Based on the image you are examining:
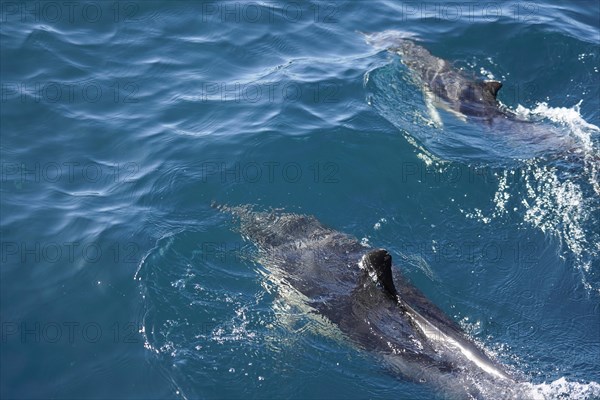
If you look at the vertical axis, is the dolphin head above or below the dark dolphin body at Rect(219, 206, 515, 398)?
above

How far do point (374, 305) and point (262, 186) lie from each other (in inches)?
137

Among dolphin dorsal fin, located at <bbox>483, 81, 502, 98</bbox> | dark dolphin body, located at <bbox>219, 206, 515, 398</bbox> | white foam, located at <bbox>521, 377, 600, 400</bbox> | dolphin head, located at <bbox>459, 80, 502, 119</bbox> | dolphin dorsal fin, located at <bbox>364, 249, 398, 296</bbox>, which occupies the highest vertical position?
dolphin dorsal fin, located at <bbox>483, 81, 502, 98</bbox>

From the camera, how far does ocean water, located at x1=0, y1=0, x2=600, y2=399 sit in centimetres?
823

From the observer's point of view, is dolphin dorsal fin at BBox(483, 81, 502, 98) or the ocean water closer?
the ocean water

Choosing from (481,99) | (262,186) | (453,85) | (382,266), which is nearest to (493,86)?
(481,99)

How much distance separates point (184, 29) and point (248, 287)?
8.36 metres

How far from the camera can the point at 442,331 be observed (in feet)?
26.2

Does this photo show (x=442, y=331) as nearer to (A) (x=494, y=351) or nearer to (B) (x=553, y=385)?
(A) (x=494, y=351)

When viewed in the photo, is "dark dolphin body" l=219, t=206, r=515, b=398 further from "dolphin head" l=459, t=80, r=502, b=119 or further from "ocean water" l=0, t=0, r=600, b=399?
"dolphin head" l=459, t=80, r=502, b=119

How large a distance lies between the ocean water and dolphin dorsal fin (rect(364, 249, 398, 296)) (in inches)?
33.4

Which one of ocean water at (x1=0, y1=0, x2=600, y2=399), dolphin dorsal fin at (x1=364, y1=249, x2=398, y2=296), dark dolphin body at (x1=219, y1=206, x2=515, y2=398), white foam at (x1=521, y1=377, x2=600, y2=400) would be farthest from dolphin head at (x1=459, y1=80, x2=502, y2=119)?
white foam at (x1=521, y1=377, x2=600, y2=400)

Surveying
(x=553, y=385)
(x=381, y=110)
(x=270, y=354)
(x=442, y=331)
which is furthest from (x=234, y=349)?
(x=381, y=110)

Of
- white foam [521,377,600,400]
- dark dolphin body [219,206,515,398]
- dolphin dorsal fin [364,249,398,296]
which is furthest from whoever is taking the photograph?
dolphin dorsal fin [364,249,398,296]

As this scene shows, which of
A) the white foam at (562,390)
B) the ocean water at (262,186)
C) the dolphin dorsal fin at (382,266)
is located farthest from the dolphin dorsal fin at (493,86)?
the white foam at (562,390)
